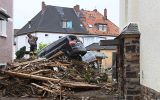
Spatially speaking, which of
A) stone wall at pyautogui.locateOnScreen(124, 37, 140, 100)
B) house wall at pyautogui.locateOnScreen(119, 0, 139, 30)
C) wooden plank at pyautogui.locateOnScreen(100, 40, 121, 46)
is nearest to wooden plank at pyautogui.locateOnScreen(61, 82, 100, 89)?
wooden plank at pyautogui.locateOnScreen(100, 40, 121, 46)

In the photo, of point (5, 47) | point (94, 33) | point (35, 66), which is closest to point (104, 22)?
point (94, 33)

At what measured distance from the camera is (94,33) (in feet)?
260

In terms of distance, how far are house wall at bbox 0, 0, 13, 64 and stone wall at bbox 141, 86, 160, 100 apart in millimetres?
12781

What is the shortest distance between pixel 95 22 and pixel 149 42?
69980mm

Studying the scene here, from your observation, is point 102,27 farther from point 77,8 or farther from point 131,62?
point 131,62

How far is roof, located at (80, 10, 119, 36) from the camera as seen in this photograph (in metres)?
80.6

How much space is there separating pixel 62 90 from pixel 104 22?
215ft

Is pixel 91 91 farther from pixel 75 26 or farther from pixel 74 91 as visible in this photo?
pixel 75 26

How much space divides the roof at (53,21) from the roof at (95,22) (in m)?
2.46

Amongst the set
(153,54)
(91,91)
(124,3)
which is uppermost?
(124,3)

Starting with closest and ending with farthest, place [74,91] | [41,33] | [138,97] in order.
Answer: [138,97] → [74,91] → [41,33]

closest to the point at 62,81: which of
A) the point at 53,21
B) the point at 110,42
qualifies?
the point at 110,42

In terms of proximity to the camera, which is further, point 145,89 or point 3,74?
point 3,74

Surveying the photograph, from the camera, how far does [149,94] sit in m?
13.1
